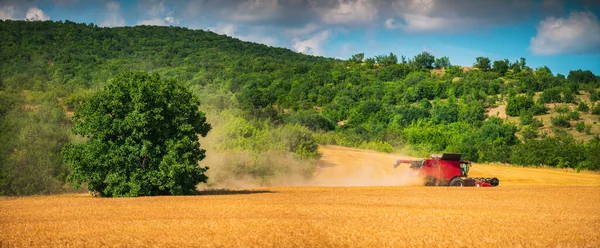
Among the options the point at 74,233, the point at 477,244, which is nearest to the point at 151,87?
the point at 74,233

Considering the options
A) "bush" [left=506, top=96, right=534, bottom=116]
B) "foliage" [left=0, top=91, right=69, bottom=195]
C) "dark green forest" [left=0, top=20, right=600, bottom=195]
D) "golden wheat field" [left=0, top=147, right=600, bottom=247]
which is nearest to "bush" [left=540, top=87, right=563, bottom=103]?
"dark green forest" [left=0, top=20, right=600, bottom=195]

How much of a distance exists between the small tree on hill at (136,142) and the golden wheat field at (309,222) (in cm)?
240

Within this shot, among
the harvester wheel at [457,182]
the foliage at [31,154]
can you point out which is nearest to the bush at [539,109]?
the harvester wheel at [457,182]

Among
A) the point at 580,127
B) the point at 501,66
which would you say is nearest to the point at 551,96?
the point at 580,127

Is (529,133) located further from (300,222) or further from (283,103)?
(300,222)

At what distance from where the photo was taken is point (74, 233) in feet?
63.7

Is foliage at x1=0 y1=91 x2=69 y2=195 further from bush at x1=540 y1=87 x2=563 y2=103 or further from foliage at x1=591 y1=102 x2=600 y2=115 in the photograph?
bush at x1=540 y1=87 x2=563 y2=103

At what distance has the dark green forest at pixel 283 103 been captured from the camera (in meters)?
57.0

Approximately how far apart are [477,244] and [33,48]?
124832 millimetres

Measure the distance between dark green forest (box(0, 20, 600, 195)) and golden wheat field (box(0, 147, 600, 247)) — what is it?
2267 cm

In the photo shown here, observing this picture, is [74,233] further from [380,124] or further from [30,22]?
[30,22]

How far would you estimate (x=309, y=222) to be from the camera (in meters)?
23.1

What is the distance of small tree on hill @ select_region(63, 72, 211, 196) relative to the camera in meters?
33.3

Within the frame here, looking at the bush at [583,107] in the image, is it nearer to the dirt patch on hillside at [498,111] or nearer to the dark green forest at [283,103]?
the dark green forest at [283,103]
